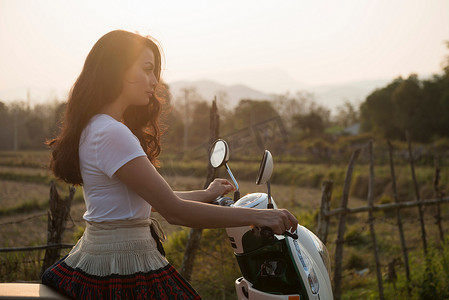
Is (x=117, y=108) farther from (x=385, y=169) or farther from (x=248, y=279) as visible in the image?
(x=385, y=169)

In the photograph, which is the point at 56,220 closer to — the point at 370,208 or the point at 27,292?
the point at 27,292

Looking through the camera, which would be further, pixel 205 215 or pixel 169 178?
pixel 169 178

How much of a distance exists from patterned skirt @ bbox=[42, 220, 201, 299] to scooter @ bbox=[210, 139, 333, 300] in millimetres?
239

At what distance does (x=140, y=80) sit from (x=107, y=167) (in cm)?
36

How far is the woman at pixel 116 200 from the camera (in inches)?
58.7

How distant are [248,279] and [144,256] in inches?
16.1

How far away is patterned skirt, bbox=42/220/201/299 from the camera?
1565mm

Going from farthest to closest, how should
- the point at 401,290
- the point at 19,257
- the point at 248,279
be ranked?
1. the point at 401,290
2. the point at 19,257
3. the point at 248,279

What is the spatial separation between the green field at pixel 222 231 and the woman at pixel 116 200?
58 centimetres

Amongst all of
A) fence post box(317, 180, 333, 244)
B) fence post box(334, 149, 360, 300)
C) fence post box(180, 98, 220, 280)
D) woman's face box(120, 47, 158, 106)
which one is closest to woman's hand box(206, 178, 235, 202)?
woman's face box(120, 47, 158, 106)

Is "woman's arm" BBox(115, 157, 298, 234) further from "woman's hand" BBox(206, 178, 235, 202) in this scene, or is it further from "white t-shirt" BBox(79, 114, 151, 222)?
"woman's hand" BBox(206, 178, 235, 202)

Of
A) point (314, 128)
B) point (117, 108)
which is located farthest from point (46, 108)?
point (314, 128)

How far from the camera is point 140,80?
1646 mm

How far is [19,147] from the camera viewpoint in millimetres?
9805
